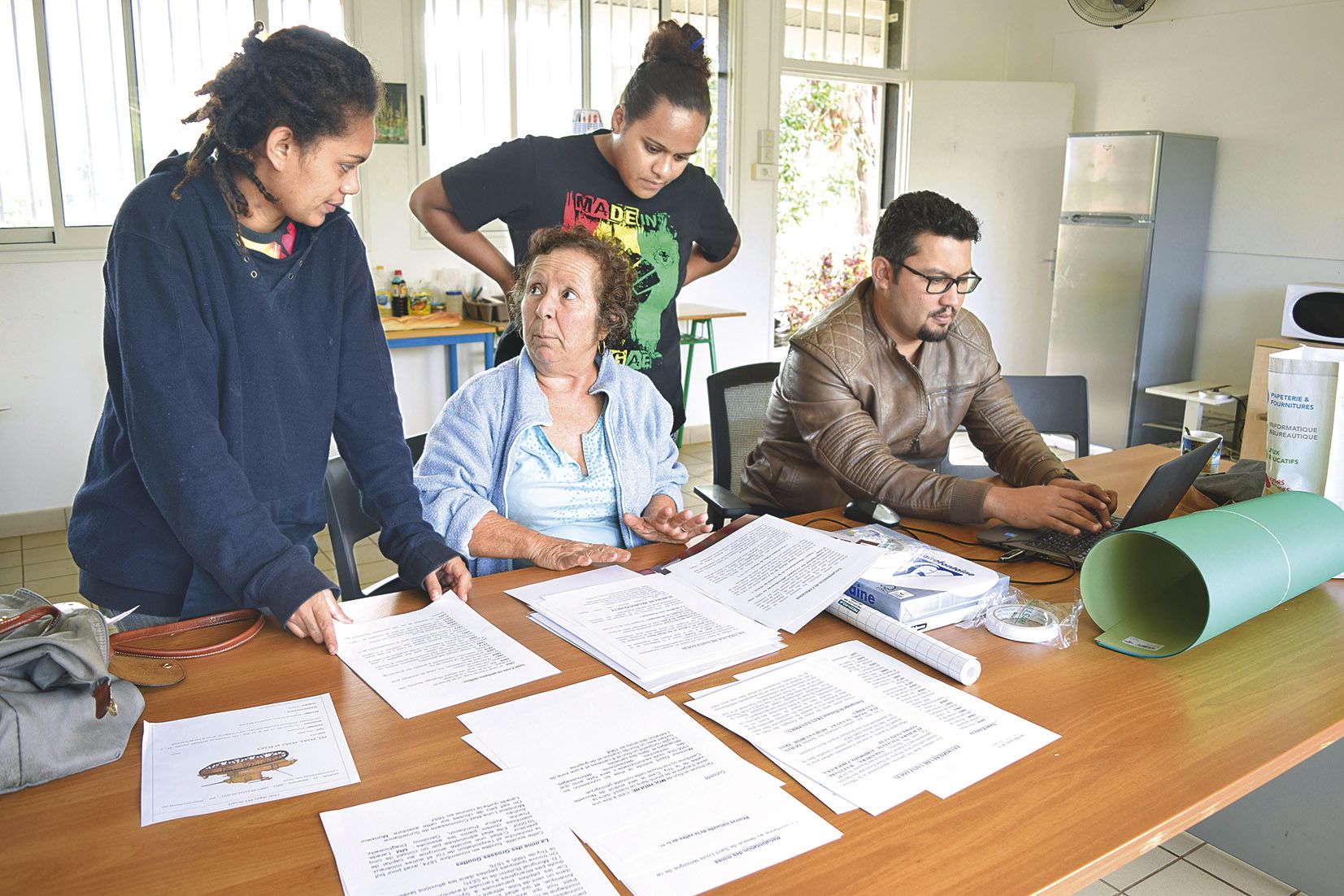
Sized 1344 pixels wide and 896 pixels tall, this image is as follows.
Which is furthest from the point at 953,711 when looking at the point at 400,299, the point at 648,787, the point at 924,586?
the point at 400,299

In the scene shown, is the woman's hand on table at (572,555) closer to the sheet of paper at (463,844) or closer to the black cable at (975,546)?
the black cable at (975,546)

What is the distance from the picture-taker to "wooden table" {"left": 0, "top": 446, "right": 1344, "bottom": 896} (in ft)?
3.18

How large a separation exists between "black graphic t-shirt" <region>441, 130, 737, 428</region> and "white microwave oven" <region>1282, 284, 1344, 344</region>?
373cm

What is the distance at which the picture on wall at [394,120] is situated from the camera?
16.2ft

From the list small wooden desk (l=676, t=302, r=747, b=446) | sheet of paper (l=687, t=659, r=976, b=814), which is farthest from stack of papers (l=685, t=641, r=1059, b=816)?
small wooden desk (l=676, t=302, r=747, b=446)

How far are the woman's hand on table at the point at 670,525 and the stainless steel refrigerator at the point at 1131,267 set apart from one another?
4.46 m

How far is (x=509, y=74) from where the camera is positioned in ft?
17.2

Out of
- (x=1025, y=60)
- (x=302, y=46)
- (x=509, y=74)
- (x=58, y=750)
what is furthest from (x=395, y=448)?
(x=1025, y=60)

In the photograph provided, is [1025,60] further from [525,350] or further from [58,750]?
[58,750]

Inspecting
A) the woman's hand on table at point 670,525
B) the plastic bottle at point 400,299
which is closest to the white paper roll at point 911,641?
the woman's hand on table at point 670,525

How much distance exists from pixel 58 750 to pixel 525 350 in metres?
1.13

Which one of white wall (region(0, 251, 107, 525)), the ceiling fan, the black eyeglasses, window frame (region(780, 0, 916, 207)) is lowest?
white wall (region(0, 251, 107, 525))

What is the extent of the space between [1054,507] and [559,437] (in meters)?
0.95

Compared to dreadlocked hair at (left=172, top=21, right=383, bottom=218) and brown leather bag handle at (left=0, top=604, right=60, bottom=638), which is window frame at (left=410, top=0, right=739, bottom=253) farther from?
brown leather bag handle at (left=0, top=604, right=60, bottom=638)
